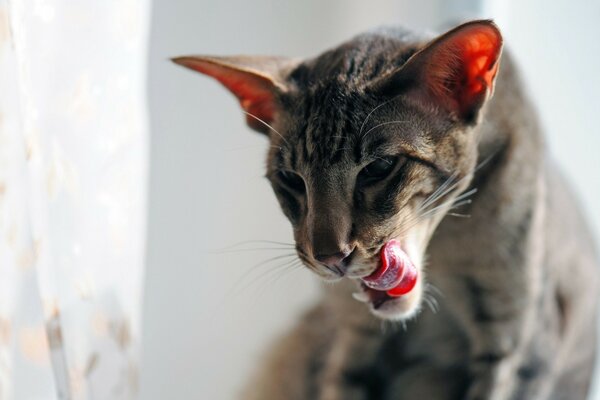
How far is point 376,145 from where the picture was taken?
0.97m

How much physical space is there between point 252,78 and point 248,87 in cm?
4

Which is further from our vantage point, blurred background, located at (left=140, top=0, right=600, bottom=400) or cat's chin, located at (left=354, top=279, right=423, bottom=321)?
blurred background, located at (left=140, top=0, right=600, bottom=400)

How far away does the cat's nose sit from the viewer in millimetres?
947

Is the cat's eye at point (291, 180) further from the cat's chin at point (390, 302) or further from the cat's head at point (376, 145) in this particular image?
the cat's chin at point (390, 302)

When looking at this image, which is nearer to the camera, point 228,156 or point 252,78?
point 252,78

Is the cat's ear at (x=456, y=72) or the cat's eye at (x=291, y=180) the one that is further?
the cat's eye at (x=291, y=180)

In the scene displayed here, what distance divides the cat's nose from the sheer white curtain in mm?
353

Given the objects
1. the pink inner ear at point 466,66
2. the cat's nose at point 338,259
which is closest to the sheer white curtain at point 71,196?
the cat's nose at point 338,259

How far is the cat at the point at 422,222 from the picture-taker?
38.3 inches

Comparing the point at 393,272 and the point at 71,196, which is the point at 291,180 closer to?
the point at 393,272

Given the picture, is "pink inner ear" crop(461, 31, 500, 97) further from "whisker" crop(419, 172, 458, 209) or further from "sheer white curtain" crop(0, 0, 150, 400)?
"sheer white curtain" crop(0, 0, 150, 400)

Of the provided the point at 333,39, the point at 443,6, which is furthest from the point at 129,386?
the point at 443,6

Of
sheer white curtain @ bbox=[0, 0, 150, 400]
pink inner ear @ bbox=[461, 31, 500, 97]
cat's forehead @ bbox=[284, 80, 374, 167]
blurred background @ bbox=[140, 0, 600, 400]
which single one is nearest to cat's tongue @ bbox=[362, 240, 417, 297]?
→ cat's forehead @ bbox=[284, 80, 374, 167]

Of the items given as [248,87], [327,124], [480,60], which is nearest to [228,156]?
[248,87]
